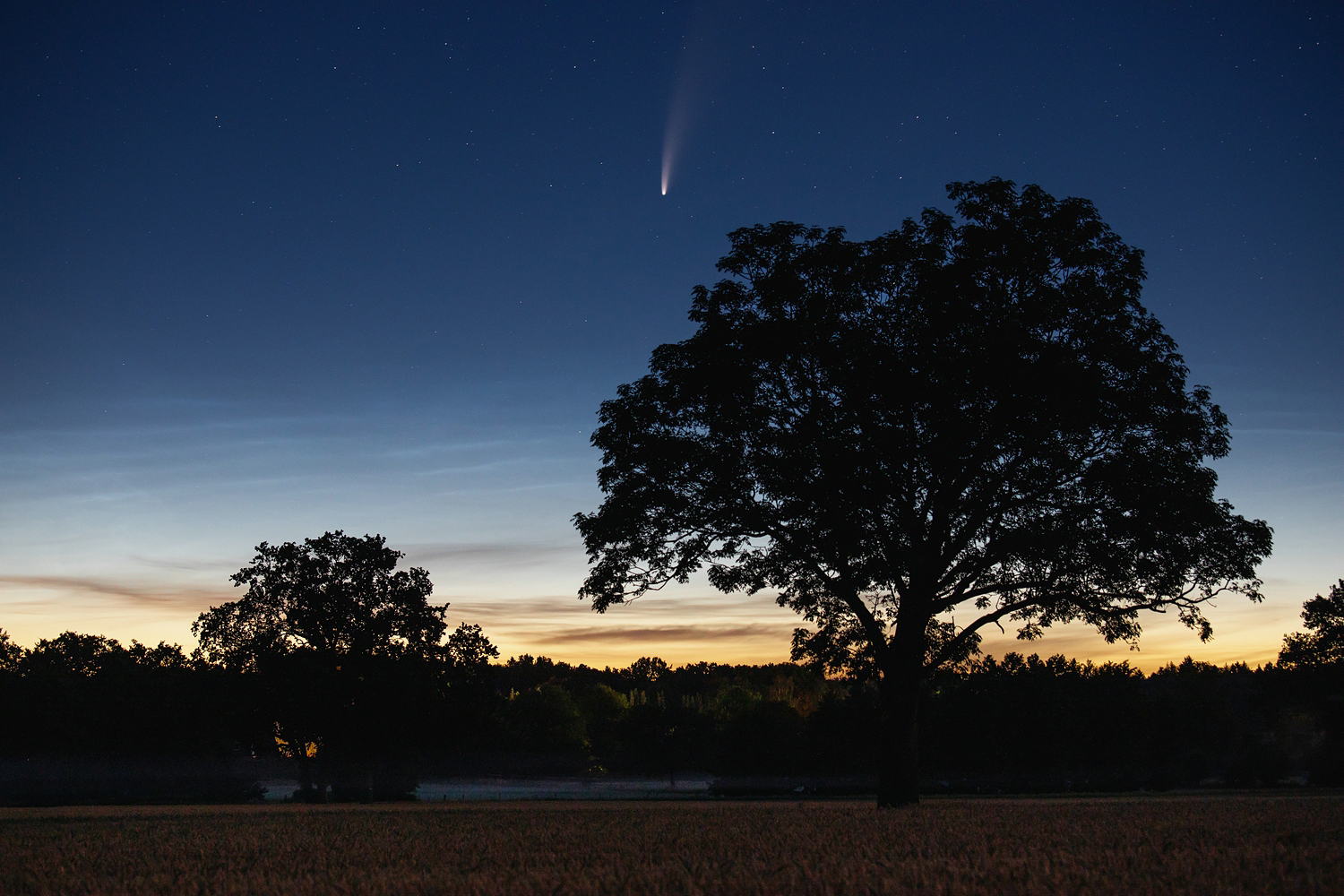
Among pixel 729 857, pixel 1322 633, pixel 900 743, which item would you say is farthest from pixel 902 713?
pixel 1322 633

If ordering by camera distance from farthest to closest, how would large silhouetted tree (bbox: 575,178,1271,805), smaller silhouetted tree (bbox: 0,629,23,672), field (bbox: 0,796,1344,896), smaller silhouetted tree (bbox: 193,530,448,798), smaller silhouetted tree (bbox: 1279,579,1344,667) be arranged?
smaller silhouetted tree (bbox: 0,629,23,672)
smaller silhouetted tree (bbox: 1279,579,1344,667)
smaller silhouetted tree (bbox: 193,530,448,798)
large silhouetted tree (bbox: 575,178,1271,805)
field (bbox: 0,796,1344,896)

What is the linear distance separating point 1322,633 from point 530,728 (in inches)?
2676

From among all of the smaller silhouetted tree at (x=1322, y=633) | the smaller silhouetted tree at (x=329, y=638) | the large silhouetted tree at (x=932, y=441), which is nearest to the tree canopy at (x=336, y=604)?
Result: the smaller silhouetted tree at (x=329, y=638)

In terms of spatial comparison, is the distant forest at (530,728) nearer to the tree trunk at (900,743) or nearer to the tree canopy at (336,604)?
the tree canopy at (336,604)

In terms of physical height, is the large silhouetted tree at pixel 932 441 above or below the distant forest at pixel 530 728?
above

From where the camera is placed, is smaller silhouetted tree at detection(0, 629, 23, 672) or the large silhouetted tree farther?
smaller silhouetted tree at detection(0, 629, 23, 672)

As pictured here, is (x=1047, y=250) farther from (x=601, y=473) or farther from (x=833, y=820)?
(x=833, y=820)

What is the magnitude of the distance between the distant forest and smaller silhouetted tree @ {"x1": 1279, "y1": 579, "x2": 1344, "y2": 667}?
76 cm

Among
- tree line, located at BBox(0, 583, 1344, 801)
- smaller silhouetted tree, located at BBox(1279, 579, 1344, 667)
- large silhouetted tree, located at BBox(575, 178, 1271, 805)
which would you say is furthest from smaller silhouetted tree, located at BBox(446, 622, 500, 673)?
smaller silhouetted tree, located at BBox(1279, 579, 1344, 667)

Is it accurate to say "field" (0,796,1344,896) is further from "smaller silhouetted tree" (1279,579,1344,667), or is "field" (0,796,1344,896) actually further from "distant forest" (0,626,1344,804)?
"smaller silhouetted tree" (1279,579,1344,667)

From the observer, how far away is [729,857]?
7.17 metres

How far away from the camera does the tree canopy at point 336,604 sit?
6134 centimetres

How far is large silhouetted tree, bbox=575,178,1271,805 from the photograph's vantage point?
20.3 m

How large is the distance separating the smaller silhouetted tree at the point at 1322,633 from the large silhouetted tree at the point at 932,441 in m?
63.1
